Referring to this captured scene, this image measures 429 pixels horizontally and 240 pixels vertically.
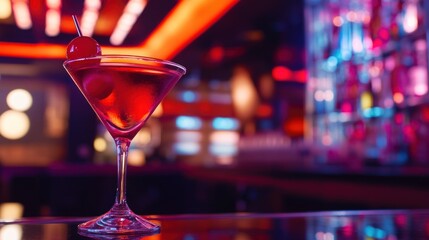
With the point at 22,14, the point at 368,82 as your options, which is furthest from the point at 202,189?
the point at 22,14

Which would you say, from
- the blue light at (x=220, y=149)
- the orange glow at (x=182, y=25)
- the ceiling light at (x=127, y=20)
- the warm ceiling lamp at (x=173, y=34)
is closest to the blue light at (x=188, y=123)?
the blue light at (x=220, y=149)

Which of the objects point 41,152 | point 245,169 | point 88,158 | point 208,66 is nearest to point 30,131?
point 41,152

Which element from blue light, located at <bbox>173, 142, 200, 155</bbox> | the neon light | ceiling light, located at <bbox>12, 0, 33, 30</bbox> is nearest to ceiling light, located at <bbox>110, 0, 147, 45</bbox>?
ceiling light, located at <bbox>12, 0, 33, 30</bbox>

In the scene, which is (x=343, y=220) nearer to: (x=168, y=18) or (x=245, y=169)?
(x=245, y=169)

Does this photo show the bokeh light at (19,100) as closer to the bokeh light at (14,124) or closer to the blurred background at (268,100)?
the bokeh light at (14,124)

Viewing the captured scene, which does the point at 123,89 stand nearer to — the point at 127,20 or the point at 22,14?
the point at 127,20

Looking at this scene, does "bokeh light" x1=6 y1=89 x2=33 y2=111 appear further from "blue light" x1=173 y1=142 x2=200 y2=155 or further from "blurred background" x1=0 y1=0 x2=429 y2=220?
"blue light" x1=173 y1=142 x2=200 y2=155
